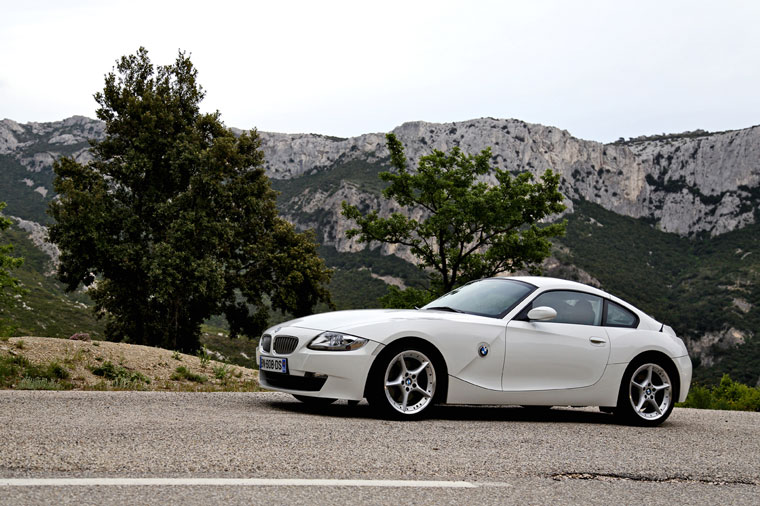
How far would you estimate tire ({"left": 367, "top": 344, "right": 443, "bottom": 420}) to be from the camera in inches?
251

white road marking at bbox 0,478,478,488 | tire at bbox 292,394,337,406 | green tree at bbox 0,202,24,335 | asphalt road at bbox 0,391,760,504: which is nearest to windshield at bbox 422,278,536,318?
asphalt road at bbox 0,391,760,504

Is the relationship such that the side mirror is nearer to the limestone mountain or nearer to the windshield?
the windshield

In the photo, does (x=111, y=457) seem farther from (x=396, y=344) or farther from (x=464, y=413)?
(x=464, y=413)

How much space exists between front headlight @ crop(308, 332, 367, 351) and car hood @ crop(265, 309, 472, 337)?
69 mm

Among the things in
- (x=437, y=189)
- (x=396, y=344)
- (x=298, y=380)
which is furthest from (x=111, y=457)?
(x=437, y=189)

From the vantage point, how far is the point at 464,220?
32.2 metres

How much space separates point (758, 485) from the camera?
456 centimetres

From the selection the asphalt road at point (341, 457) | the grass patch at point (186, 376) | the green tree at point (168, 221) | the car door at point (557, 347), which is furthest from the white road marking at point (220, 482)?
the green tree at point (168, 221)

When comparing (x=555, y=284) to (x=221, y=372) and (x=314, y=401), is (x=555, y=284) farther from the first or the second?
(x=221, y=372)

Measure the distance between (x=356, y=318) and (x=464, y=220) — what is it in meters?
25.9

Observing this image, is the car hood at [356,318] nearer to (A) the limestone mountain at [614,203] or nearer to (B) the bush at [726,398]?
(B) the bush at [726,398]

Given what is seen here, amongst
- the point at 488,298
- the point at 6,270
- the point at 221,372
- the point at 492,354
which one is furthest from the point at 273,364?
the point at 6,270

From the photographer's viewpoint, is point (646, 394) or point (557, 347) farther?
point (646, 394)

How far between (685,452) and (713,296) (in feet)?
346
